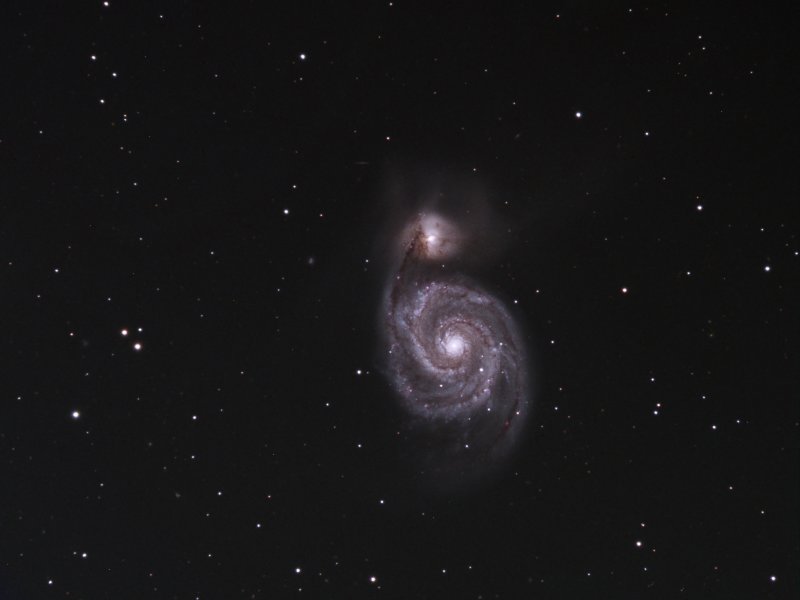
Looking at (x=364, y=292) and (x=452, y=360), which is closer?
(x=364, y=292)

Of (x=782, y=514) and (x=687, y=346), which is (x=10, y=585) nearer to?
(x=687, y=346)

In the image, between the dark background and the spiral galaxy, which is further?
the spiral galaxy

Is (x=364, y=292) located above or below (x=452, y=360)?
above

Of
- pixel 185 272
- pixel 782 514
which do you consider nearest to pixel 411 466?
pixel 185 272

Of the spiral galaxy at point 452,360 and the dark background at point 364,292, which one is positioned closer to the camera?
the dark background at point 364,292
